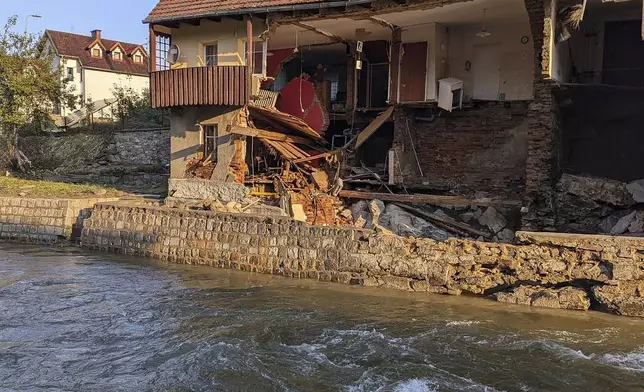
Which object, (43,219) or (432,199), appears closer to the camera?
(432,199)

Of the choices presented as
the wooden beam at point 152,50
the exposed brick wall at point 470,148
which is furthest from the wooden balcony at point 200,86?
the exposed brick wall at point 470,148

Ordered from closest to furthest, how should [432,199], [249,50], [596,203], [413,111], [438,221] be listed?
[596,203]
[438,221]
[432,199]
[249,50]
[413,111]

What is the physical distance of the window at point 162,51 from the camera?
19391 millimetres

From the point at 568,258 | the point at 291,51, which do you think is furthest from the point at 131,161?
the point at 568,258

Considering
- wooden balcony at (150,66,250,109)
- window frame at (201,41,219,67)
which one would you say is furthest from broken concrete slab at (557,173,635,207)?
window frame at (201,41,219,67)

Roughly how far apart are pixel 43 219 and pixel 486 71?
1487cm

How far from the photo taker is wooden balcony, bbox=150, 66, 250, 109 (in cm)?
1739

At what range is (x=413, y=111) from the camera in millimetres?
17984

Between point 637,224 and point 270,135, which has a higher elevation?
point 270,135

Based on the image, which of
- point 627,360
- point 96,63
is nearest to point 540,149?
point 627,360

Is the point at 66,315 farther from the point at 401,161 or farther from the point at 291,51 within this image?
the point at 291,51

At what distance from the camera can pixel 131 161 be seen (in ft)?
82.5

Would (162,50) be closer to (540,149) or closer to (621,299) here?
(540,149)

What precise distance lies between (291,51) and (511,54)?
25.3 feet
